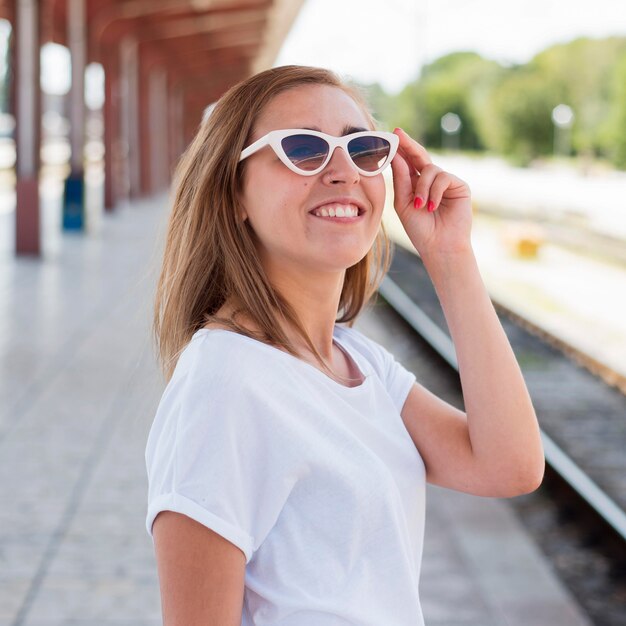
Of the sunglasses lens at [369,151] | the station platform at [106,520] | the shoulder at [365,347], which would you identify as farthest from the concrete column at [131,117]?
the sunglasses lens at [369,151]

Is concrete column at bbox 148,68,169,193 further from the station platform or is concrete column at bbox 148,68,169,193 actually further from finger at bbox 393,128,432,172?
finger at bbox 393,128,432,172

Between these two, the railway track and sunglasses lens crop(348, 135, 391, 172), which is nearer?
sunglasses lens crop(348, 135, 391, 172)

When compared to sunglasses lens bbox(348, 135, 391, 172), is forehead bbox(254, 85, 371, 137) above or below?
above

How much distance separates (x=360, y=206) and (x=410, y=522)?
0.50 meters

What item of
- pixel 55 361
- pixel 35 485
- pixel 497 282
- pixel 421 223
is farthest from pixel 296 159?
pixel 497 282

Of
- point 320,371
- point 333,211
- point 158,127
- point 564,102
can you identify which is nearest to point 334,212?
point 333,211

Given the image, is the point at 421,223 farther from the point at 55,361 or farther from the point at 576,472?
the point at 55,361

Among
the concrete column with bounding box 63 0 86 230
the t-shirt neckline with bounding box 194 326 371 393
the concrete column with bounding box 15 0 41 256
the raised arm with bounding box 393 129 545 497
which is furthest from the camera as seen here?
the concrete column with bounding box 63 0 86 230

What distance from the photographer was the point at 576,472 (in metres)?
6.54

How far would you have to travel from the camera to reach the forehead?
64.8 inches

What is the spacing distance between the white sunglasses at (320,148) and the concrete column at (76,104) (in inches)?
776

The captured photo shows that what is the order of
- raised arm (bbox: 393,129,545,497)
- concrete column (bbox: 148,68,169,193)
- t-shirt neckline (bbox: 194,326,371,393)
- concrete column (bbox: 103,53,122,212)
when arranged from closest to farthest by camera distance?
t-shirt neckline (bbox: 194,326,371,393), raised arm (bbox: 393,129,545,497), concrete column (bbox: 103,53,122,212), concrete column (bbox: 148,68,169,193)

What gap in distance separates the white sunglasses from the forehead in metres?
0.03

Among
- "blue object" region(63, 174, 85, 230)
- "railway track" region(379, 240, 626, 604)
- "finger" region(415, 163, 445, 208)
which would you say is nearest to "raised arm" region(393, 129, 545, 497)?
"finger" region(415, 163, 445, 208)
